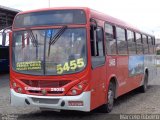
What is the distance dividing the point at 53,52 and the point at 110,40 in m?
2.39

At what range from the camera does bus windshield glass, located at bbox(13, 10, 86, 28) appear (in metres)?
9.94

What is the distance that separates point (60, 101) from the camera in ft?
31.5

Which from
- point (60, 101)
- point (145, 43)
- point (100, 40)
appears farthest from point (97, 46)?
point (145, 43)

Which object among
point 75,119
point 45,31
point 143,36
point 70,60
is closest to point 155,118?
point 75,119

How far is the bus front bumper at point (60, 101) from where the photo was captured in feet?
31.2

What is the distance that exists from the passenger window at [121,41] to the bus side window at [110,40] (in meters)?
0.54

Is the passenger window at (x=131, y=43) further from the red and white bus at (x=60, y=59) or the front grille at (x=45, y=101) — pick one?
the front grille at (x=45, y=101)

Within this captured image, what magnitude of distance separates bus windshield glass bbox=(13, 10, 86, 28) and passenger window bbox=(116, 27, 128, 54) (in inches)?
116

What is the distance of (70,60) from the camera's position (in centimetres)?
973

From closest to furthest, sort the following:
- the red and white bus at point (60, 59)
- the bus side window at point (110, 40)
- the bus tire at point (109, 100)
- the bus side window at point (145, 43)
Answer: the red and white bus at point (60, 59) < the bus tire at point (109, 100) < the bus side window at point (110, 40) < the bus side window at point (145, 43)

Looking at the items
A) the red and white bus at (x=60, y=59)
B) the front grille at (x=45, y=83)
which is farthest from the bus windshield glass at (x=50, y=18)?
the front grille at (x=45, y=83)

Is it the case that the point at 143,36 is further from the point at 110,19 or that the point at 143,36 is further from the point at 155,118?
the point at 155,118

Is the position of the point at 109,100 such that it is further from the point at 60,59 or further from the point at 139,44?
the point at 139,44

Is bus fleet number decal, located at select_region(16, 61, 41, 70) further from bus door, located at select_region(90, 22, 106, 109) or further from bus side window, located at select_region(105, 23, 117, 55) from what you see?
bus side window, located at select_region(105, 23, 117, 55)
